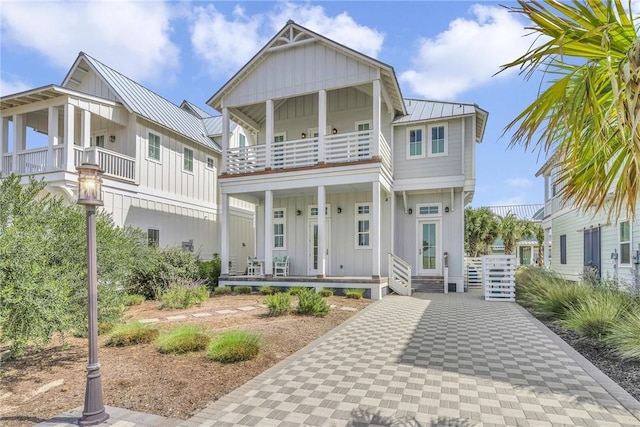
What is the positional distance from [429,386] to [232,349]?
8.91 ft

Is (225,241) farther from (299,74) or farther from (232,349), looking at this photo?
(232,349)

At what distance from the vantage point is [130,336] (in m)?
6.04

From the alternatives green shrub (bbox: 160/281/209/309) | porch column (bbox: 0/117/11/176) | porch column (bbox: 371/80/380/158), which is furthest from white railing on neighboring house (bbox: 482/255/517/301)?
porch column (bbox: 0/117/11/176)

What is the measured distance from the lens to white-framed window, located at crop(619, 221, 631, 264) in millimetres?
10974

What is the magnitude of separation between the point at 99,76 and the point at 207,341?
13.1 m

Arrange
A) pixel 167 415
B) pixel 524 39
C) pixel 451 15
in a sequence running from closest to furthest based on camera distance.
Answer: pixel 524 39 → pixel 167 415 → pixel 451 15

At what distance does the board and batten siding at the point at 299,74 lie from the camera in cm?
1228

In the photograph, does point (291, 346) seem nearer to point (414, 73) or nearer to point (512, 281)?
point (512, 281)

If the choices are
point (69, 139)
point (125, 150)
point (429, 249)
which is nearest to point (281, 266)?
point (429, 249)

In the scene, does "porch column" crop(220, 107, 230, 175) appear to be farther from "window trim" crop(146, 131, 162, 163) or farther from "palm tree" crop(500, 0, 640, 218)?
"palm tree" crop(500, 0, 640, 218)

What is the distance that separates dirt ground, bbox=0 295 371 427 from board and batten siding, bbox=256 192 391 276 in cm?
731

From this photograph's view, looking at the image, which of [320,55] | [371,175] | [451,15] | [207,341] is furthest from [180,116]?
[207,341]

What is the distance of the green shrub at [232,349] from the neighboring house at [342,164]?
6.63m

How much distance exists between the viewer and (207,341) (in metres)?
5.77
